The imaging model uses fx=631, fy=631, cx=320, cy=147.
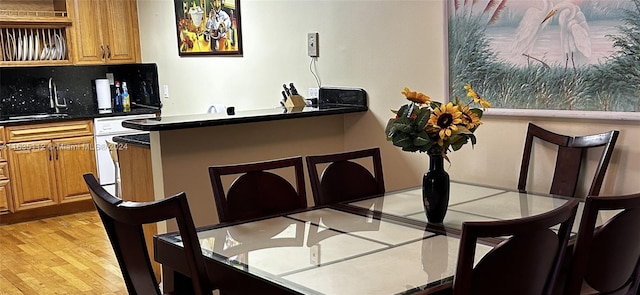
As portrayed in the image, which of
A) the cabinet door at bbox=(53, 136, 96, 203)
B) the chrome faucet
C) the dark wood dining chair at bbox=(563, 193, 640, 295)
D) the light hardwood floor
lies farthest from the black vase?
the chrome faucet

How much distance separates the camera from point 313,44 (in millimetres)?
3965

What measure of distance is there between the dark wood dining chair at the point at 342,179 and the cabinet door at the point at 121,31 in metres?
3.87

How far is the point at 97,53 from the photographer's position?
19.1 feet

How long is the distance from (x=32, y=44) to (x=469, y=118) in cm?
468

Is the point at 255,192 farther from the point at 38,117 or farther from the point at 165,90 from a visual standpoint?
the point at 38,117

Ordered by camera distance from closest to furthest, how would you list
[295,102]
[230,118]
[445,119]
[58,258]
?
[445,119] → [230,118] → [295,102] → [58,258]

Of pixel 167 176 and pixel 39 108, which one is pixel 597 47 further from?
pixel 39 108

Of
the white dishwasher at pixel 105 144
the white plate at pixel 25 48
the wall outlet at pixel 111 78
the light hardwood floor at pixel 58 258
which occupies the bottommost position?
the light hardwood floor at pixel 58 258

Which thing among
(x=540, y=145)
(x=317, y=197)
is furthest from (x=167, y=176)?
(x=540, y=145)

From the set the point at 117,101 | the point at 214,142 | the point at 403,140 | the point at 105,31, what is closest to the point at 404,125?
the point at 403,140

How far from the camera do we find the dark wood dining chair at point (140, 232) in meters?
1.57

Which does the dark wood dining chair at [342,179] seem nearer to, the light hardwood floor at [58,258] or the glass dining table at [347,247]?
the glass dining table at [347,247]

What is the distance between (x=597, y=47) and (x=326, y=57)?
1.75 metres

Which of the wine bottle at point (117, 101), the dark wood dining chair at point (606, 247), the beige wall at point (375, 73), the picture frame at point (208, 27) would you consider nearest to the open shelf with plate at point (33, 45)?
the wine bottle at point (117, 101)
